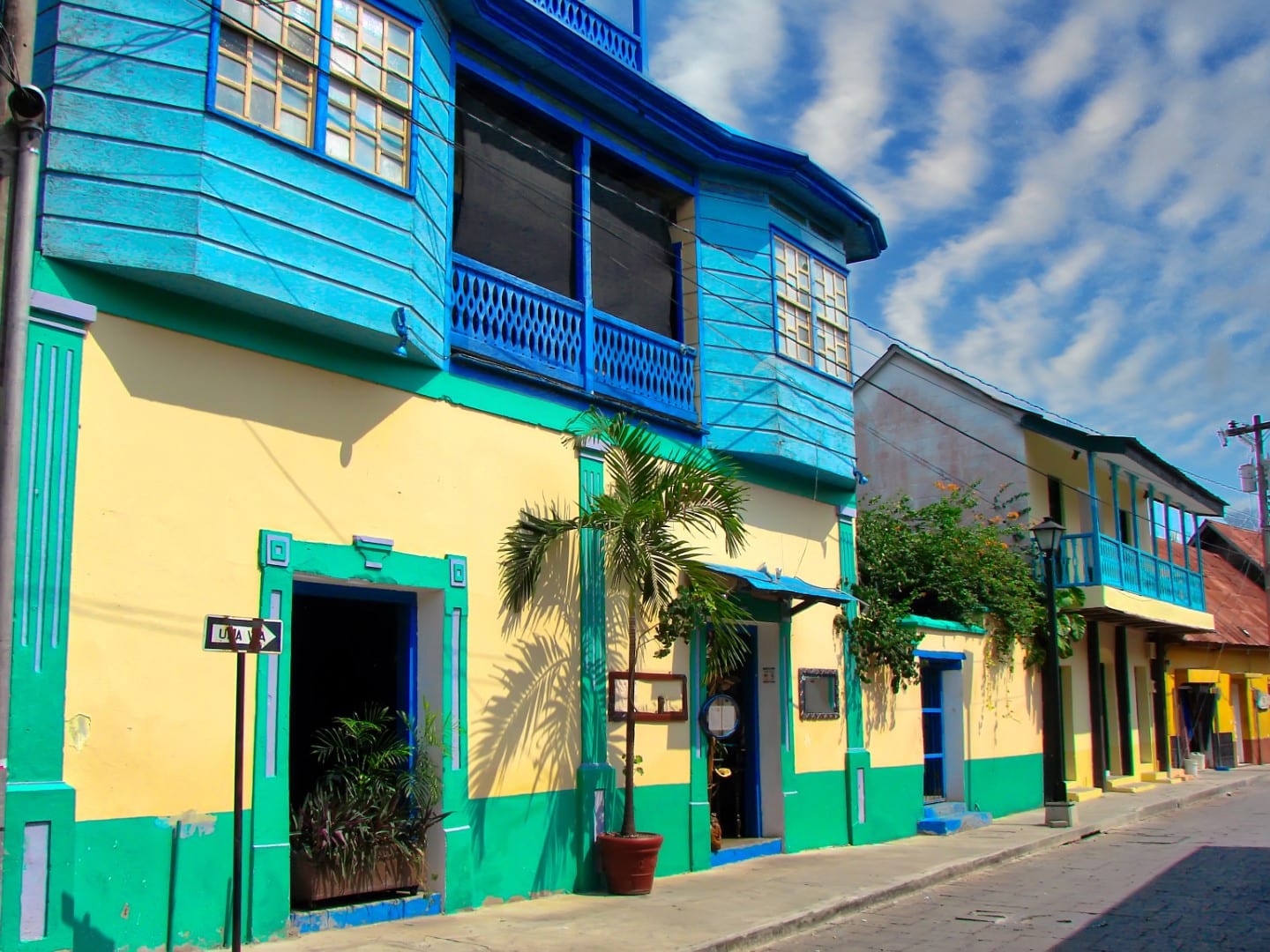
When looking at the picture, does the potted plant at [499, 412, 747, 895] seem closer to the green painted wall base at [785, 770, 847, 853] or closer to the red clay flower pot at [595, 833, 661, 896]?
the red clay flower pot at [595, 833, 661, 896]

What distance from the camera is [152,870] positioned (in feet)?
22.3

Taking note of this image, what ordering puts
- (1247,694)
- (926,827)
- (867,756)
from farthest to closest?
(1247,694) < (926,827) < (867,756)

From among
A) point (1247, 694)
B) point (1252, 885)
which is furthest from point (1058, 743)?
point (1247, 694)

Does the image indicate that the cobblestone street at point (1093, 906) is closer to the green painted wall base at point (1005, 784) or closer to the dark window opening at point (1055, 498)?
the green painted wall base at point (1005, 784)

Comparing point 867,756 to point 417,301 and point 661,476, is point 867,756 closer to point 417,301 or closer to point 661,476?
point 661,476

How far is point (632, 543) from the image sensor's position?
9789mm

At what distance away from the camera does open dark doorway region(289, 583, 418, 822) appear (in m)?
8.89

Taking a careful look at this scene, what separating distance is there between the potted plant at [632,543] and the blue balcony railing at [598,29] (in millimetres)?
3797

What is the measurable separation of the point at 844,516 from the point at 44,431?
995cm

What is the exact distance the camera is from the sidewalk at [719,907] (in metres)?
A: 7.79

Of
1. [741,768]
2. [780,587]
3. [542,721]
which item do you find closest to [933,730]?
[741,768]

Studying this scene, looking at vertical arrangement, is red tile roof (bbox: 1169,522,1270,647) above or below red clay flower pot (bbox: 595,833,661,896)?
above

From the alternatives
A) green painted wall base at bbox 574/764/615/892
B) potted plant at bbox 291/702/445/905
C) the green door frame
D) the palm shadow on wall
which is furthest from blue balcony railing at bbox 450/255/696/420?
green painted wall base at bbox 574/764/615/892

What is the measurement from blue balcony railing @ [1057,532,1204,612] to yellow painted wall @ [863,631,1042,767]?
7.76ft
